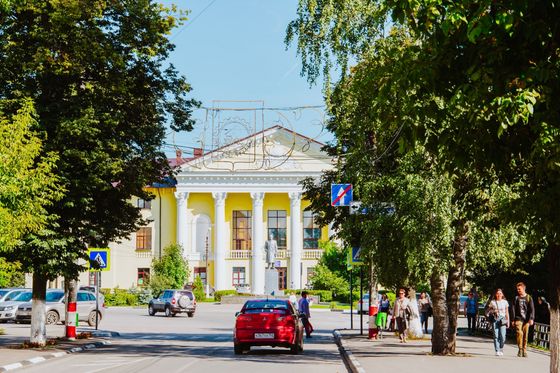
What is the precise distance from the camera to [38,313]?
28703mm

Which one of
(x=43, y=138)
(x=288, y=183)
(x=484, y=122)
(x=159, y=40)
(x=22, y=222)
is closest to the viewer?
(x=484, y=122)

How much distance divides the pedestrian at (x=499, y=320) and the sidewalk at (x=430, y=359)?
1.12 feet

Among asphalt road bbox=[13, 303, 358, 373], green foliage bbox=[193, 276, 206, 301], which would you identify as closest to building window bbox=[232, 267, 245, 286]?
green foliage bbox=[193, 276, 206, 301]

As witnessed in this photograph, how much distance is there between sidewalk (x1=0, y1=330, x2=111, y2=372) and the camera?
2280 centimetres

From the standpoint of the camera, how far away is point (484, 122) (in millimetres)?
10852

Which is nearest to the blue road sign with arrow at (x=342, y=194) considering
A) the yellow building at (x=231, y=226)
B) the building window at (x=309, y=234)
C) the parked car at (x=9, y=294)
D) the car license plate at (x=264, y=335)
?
the car license plate at (x=264, y=335)

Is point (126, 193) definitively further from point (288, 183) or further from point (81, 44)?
point (288, 183)

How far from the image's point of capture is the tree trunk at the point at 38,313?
1115 inches

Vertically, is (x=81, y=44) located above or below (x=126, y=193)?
above

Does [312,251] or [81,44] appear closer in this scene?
[81,44]

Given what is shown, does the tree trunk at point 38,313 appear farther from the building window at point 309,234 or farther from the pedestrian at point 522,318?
the building window at point 309,234

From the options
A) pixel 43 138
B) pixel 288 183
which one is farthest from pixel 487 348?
pixel 288 183

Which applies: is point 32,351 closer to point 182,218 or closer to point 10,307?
point 10,307

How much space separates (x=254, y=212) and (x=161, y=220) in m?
10.9
